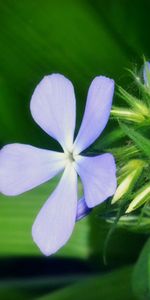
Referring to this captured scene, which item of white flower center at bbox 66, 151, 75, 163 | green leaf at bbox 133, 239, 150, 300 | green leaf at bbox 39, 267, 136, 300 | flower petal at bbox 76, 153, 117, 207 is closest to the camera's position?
flower petal at bbox 76, 153, 117, 207

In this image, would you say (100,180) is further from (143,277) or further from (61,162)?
(143,277)

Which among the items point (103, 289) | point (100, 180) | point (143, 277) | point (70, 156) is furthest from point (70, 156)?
point (103, 289)

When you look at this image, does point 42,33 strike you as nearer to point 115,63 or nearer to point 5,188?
point 115,63

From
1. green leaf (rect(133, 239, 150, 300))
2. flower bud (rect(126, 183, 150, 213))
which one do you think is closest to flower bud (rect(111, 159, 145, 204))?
flower bud (rect(126, 183, 150, 213))

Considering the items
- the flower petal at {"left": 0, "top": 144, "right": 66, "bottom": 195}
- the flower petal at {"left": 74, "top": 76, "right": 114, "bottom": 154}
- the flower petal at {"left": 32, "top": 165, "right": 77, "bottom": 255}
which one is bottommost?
the flower petal at {"left": 32, "top": 165, "right": 77, "bottom": 255}

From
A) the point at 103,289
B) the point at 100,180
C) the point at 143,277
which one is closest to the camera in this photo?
the point at 100,180

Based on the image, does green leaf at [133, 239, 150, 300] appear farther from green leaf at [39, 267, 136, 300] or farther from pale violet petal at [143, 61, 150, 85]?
pale violet petal at [143, 61, 150, 85]

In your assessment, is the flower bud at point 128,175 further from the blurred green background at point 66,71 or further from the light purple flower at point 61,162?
the blurred green background at point 66,71
